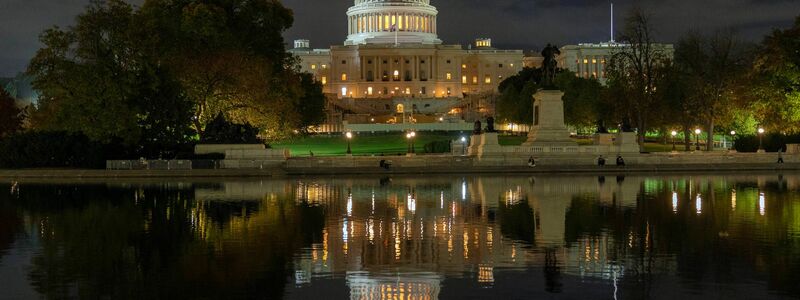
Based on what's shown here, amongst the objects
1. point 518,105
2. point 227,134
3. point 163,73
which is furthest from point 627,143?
point 518,105

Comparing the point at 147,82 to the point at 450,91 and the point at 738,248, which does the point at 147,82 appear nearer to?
the point at 738,248

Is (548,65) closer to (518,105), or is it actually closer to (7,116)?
(518,105)

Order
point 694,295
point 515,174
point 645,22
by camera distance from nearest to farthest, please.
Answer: point 694,295 < point 515,174 < point 645,22

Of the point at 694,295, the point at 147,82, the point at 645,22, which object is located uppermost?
the point at 645,22

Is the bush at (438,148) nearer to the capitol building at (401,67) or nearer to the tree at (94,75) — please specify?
the tree at (94,75)

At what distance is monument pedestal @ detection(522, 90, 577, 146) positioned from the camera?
184 feet

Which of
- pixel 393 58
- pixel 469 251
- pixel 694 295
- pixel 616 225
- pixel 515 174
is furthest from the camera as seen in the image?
pixel 393 58

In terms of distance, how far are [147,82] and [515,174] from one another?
23.4m

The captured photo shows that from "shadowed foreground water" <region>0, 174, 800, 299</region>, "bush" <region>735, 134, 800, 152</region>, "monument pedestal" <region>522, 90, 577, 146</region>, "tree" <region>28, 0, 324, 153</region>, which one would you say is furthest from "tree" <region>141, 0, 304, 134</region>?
"bush" <region>735, 134, 800, 152</region>

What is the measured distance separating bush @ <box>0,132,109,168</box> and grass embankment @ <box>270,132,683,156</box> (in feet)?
70.2

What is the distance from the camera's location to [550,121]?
56531 mm

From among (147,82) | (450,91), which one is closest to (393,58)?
(450,91)

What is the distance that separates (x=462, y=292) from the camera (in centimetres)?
1531

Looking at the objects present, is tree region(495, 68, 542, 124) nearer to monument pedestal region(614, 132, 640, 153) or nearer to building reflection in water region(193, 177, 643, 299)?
A: monument pedestal region(614, 132, 640, 153)
